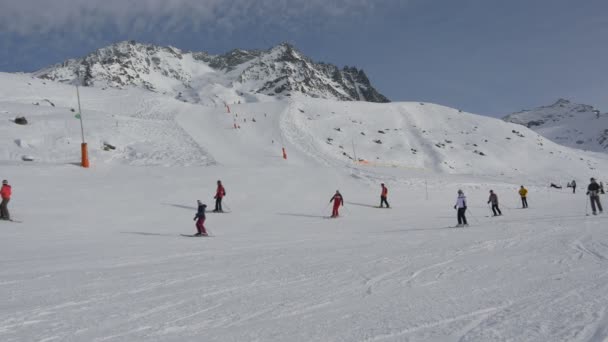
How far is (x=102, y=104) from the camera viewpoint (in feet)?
160

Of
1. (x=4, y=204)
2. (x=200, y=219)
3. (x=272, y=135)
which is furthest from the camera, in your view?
(x=272, y=135)

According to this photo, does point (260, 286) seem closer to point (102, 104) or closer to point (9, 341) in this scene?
point (9, 341)

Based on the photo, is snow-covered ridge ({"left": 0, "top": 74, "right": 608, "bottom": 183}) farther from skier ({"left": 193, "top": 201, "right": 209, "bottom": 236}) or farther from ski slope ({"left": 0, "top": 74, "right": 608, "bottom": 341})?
skier ({"left": 193, "top": 201, "right": 209, "bottom": 236})

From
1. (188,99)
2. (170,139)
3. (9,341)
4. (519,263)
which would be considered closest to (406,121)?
(170,139)

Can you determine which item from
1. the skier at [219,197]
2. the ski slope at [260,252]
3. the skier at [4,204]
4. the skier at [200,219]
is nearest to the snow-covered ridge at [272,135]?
the ski slope at [260,252]

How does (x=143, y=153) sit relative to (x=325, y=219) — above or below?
above

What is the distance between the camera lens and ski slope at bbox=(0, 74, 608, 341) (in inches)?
177

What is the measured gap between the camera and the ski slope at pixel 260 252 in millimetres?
4508

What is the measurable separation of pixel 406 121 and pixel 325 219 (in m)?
44.2

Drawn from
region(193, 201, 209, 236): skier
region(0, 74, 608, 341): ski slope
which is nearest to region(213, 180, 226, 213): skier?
region(0, 74, 608, 341): ski slope

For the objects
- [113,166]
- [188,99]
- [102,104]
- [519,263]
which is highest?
[188,99]

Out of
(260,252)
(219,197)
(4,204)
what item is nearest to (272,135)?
(219,197)

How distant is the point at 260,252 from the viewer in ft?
33.1

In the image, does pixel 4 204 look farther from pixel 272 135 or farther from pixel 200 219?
pixel 272 135
